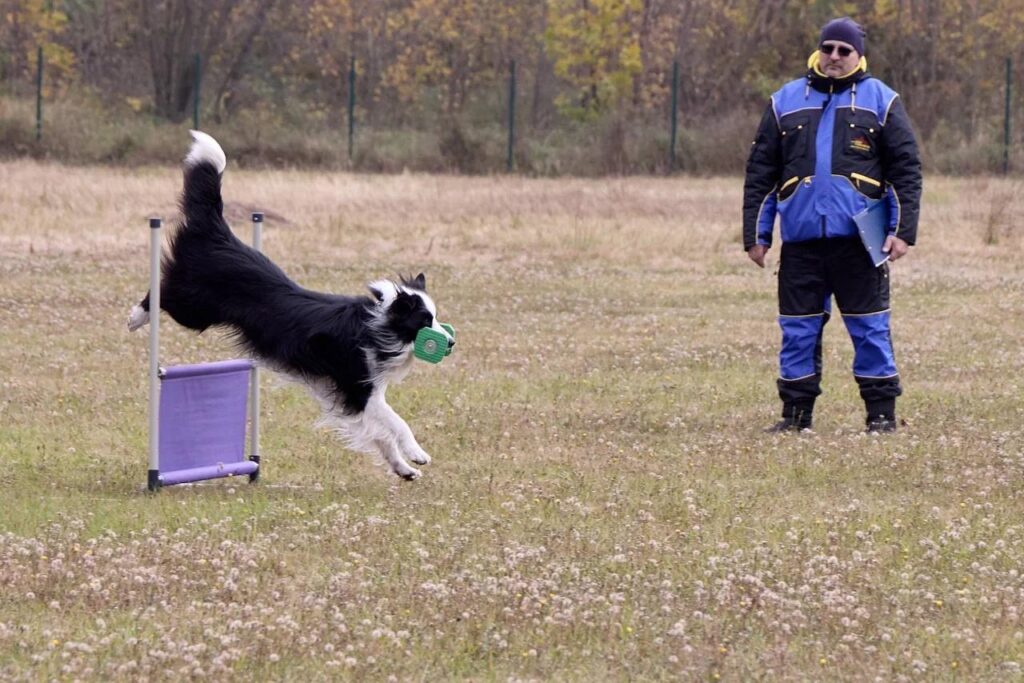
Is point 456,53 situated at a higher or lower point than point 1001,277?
higher

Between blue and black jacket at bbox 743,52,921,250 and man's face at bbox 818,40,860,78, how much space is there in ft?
0.14

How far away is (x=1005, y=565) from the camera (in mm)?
6605

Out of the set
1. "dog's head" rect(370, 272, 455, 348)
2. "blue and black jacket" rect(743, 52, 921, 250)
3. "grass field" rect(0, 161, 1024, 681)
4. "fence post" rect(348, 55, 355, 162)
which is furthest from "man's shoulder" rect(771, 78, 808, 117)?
"fence post" rect(348, 55, 355, 162)

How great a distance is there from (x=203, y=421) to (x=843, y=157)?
397cm

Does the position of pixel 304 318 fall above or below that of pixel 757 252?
below

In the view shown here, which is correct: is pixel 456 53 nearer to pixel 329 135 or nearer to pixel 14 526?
pixel 329 135

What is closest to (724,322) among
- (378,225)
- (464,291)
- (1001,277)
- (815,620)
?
(464,291)

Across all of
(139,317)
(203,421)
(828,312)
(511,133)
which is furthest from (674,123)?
(203,421)

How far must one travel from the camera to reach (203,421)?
7.90 meters

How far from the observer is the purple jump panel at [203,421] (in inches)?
304

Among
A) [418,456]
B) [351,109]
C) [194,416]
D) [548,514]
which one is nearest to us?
[548,514]

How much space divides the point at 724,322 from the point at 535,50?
2187 cm

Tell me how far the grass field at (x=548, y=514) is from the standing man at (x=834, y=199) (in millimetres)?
454

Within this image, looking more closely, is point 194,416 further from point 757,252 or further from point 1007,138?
point 1007,138
